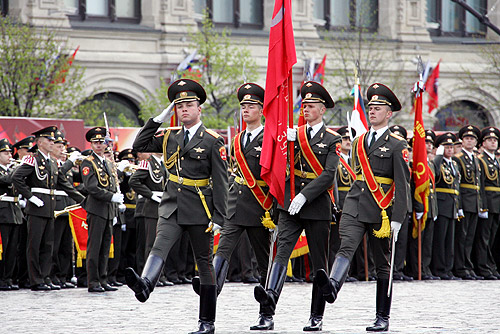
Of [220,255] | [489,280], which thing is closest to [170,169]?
[220,255]

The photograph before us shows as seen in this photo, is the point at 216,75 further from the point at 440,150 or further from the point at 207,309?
the point at 207,309

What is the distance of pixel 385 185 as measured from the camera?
9234 millimetres

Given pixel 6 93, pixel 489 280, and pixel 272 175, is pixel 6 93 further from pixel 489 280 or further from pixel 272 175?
pixel 272 175

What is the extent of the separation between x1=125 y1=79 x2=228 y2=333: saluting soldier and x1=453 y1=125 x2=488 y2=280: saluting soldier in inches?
312

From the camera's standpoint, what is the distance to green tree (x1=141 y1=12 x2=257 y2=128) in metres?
26.1

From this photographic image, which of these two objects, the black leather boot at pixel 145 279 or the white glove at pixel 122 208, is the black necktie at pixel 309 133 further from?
the white glove at pixel 122 208

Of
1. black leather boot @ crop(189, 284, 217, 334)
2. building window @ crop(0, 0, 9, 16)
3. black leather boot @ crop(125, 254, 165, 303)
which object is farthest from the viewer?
building window @ crop(0, 0, 9, 16)

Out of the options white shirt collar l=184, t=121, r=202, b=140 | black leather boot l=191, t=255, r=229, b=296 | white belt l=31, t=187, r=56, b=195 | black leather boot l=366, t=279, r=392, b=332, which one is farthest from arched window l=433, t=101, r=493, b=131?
white shirt collar l=184, t=121, r=202, b=140

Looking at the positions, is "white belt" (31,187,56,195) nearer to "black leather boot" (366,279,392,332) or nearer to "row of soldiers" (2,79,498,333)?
"row of soldiers" (2,79,498,333)

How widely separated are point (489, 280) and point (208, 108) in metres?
11.9

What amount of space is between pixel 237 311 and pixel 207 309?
2.24 meters

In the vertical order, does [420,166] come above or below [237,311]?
above

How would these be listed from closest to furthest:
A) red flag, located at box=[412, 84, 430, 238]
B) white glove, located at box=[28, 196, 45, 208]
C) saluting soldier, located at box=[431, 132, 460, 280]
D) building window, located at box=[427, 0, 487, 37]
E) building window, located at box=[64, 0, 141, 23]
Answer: red flag, located at box=[412, 84, 430, 238] → white glove, located at box=[28, 196, 45, 208] → saluting soldier, located at box=[431, 132, 460, 280] → building window, located at box=[64, 0, 141, 23] → building window, located at box=[427, 0, 487, 37]

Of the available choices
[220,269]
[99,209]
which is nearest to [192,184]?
[220,269]
